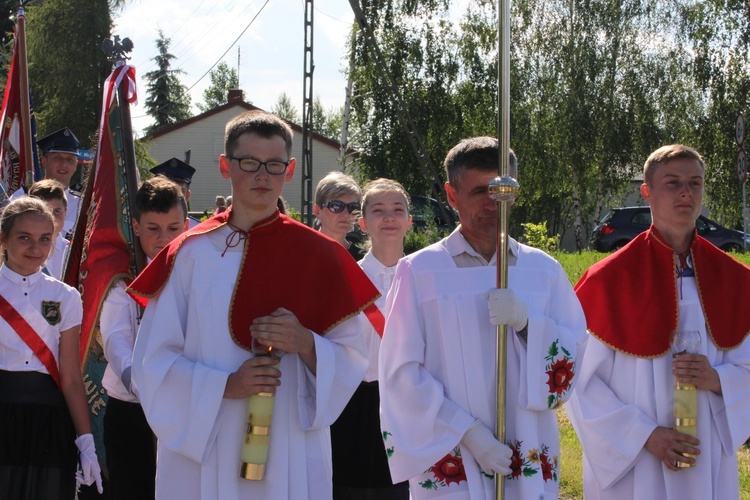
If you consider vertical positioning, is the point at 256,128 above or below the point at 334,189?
below

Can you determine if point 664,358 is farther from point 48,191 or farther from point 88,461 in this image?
point 48,191

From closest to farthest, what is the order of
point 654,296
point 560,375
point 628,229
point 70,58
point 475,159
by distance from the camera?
point 560,375, point 475,159, point 654,296, point 628,229, point 70,58

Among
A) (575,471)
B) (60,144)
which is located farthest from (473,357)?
(60,144)

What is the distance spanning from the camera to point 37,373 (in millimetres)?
4410

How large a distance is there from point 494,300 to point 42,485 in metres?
2.51

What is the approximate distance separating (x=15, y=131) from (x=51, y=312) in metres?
4.07

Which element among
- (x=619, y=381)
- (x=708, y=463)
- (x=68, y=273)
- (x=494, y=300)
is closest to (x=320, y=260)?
(x=494, y=300)

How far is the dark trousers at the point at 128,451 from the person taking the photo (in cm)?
446

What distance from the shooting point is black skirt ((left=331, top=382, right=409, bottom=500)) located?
452cm

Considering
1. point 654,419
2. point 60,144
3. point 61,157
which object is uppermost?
point 60,144

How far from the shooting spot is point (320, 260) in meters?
3.43

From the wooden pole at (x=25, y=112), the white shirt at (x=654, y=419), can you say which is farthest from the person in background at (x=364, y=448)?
the wooden pole at (x=25, y=112)

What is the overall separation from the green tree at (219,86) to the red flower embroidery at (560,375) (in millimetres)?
74122

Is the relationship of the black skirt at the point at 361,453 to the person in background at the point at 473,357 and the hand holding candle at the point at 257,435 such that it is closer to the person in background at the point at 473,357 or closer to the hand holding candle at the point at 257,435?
the person in background at the point at 473,357
